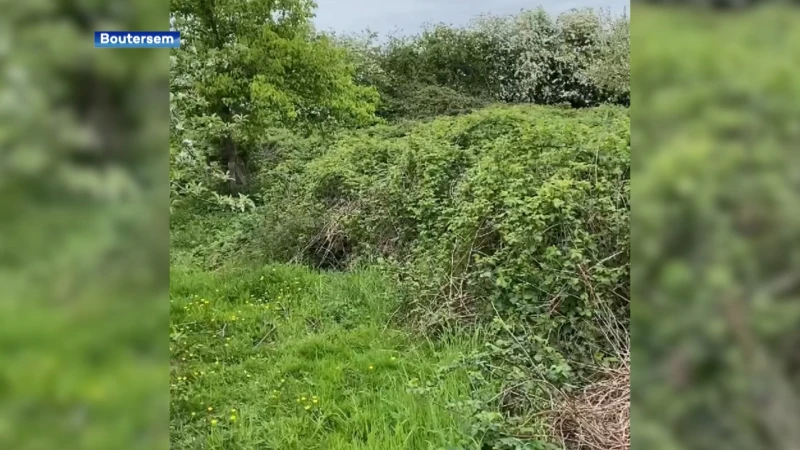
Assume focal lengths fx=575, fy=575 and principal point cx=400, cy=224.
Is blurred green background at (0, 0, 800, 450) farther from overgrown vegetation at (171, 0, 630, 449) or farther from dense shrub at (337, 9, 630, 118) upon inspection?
dense shrub at (337, 9, 630, 118)

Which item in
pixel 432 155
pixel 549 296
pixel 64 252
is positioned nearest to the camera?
pixel 64 252

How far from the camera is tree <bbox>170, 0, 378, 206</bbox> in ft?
19.7

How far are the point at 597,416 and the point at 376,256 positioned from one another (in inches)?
127

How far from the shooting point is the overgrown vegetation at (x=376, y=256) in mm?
2873

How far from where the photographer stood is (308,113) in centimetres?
771

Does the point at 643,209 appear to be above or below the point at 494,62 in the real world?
below

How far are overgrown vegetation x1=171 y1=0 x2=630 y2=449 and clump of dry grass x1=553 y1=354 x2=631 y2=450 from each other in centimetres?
1

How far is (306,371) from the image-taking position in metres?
3.60

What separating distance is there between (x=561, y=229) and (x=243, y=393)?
2.11 meters

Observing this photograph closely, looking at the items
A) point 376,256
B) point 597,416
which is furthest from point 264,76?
point 597,416

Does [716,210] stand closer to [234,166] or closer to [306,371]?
[306,371]

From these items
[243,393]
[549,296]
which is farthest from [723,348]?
[243,393]

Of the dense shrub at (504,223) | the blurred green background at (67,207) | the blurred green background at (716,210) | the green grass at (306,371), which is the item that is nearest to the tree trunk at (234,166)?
the dense shrub at (504,223)

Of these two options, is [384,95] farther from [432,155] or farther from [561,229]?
[561,229]
